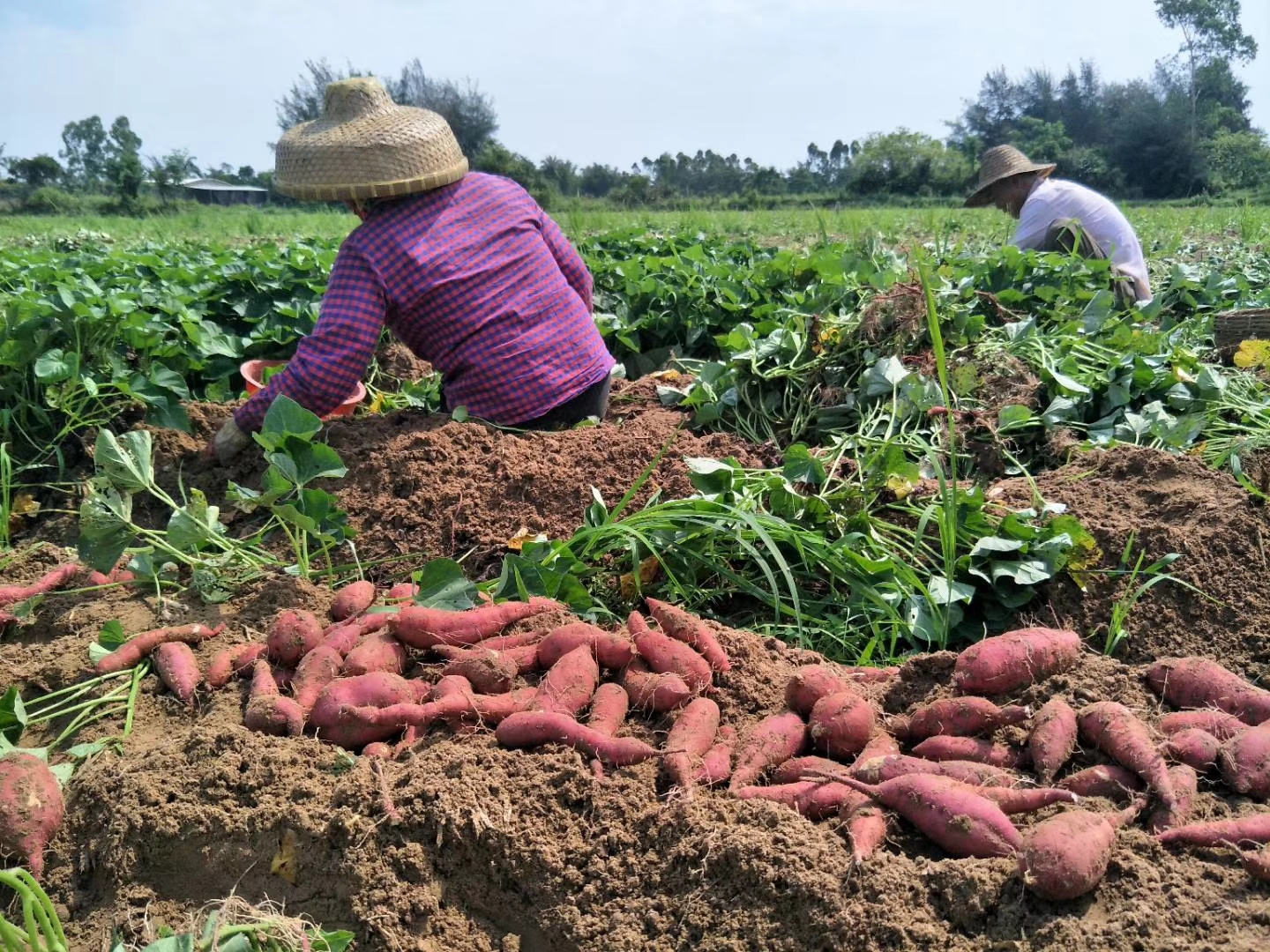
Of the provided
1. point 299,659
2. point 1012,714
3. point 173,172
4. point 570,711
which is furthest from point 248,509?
point 173,172

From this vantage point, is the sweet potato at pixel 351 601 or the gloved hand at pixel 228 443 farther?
the gloved hand at pixel 228 443

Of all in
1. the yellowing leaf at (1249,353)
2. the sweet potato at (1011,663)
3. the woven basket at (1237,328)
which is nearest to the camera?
the sweet potato at (1011,663)

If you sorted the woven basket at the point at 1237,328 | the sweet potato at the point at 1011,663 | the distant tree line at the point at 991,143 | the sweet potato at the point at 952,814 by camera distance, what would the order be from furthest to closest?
the distant tree line at the point at 991,143
the woven basket at the point at 1237,328
the sweet potato at the point at 1011,663
the sweet potato at the point at 952,814

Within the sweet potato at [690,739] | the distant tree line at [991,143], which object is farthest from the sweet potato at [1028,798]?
the distant tree line at [991,143]

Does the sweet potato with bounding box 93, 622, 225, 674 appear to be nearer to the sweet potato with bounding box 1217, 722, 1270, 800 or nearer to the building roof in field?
the sweet potato with bounding box 1217, 722, 1270, 800

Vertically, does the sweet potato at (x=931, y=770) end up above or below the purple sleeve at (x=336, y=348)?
below

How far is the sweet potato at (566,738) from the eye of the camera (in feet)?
5.36

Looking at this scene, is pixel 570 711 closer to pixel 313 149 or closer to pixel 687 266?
pixel 313 149

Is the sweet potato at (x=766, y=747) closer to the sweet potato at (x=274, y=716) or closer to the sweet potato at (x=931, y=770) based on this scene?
the sweet potato at (x=931, y=770)

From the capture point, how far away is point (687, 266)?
541 cm

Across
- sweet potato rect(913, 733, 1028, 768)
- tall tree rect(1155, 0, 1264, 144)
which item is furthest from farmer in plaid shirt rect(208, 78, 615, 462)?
tall tree rect(1155, 0, 1264, 144)

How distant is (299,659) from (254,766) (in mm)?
353

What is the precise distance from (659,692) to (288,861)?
0.71 m

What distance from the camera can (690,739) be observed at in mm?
1682
